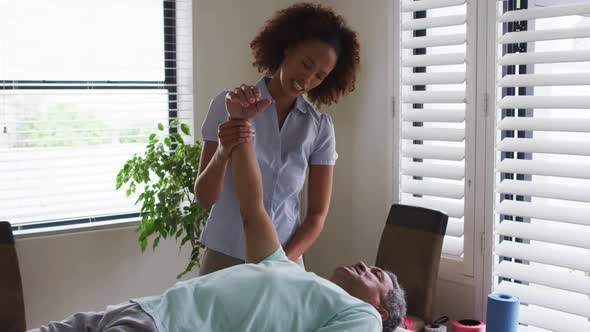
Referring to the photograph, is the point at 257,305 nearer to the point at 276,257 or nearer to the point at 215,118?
the point at 276,257

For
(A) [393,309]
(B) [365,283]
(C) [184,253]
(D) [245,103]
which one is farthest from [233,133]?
(C) [184,253]

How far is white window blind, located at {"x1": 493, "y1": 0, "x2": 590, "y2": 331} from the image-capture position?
2.60 metres

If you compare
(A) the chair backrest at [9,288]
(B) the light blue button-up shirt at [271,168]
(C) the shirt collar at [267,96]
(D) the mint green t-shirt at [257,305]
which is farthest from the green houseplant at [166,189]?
(D) the mint green t-shirt at [257,305]

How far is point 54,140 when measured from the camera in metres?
3.17

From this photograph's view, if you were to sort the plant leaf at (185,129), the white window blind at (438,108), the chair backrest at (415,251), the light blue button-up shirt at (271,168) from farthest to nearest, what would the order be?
the plant leaf at (185,129) → the white window blind at (438,108) → the chair backrest at (415,251) → the light blue button-up shirt at (271,168)

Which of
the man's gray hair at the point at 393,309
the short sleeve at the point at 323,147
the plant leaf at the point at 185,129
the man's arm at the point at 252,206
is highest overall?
the plant leaf at the point at 185,129

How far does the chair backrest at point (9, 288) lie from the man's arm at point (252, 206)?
1.12 meters

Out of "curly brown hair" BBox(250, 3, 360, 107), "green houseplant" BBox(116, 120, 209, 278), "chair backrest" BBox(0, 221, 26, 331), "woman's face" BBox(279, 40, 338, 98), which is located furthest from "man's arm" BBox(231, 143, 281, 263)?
"chair backrest" BBox(0, 221, 26, 331)

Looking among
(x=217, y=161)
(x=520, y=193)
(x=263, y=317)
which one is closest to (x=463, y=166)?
(x=520, y=193)

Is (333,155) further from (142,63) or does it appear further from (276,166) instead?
(142,63)

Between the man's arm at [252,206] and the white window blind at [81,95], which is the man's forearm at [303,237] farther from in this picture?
the white window blind at [81,95]

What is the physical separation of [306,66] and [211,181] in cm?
48

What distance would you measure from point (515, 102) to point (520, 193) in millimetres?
378

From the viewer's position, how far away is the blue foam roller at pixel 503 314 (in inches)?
105
